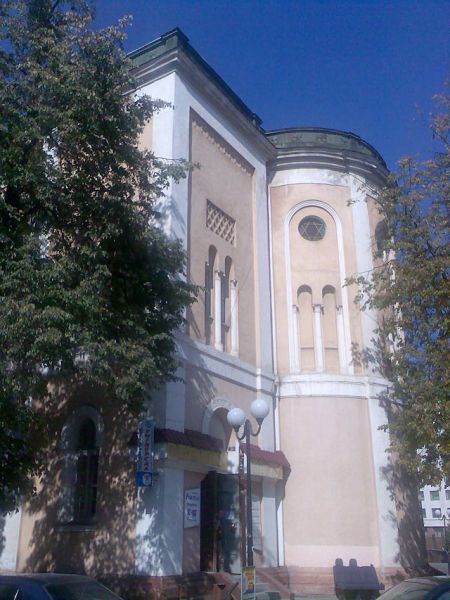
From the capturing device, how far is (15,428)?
10977 mm

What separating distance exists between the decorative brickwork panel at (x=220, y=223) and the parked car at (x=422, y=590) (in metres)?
11.9

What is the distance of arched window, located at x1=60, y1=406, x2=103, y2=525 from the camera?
14953mm

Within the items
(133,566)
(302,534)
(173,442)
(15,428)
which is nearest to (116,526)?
(133,566)

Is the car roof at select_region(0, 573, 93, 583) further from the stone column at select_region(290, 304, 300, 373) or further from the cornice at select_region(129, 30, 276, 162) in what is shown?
the stone column at select_region(290, 304, 300, 373)

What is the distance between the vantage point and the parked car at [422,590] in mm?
7367

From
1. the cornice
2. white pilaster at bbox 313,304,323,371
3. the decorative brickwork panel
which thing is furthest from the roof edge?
white pilaster at bbox 313,304,323,371

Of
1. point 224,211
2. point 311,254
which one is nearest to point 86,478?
point 224,211

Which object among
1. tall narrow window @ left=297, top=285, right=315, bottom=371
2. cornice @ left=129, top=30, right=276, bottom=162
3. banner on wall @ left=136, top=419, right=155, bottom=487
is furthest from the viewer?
tall narrow window @ left=297, top=285, right=315, bottom=371

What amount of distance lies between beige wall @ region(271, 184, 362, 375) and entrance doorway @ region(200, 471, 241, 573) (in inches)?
227

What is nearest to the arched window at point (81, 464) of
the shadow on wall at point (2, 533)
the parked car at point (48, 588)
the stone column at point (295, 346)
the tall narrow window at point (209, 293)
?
the shadow on wall at point (2, 533)

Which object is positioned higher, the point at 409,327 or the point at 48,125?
the point at 48,125

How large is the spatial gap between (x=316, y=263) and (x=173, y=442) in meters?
9.25

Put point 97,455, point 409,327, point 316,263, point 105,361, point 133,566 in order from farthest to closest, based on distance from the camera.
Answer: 1. point 316,263
2. point 409,327
3. point 97,455
4. point 133,566
5. point 105,361

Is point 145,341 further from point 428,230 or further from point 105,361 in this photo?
point 428,230
